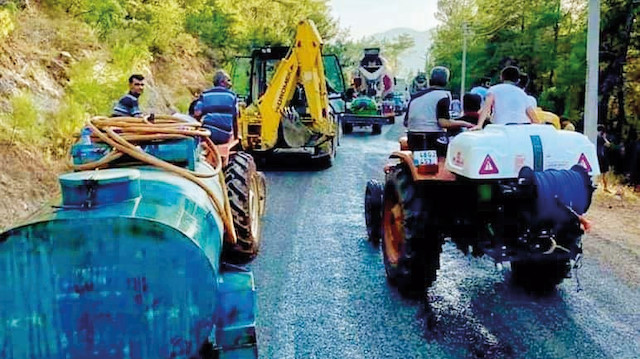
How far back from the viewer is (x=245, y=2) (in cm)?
2667

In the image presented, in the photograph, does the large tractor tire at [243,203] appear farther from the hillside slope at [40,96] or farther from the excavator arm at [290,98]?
the excavator arm at [290,98]

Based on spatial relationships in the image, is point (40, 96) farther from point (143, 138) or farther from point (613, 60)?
point (613, 60)

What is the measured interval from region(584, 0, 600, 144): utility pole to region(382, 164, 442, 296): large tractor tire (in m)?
5.71

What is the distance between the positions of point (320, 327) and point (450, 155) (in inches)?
63.6

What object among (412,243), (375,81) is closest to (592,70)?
Result: (412,243)

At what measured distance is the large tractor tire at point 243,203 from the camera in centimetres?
616

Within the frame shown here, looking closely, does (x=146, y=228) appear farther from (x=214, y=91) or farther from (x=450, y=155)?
(x=214, y=91)

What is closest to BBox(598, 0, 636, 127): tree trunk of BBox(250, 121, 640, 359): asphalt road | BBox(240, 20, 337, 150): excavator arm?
BBox(240, 20, 337, 150): excavator arm

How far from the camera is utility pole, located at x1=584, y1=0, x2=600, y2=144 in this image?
10.0 metres

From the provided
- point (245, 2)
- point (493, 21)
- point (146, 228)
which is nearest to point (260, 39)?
point (245, 2)

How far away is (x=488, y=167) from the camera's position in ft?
Answer: 14.6

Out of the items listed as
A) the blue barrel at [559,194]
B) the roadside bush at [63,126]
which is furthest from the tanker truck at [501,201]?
the roadside bush at [63,126]

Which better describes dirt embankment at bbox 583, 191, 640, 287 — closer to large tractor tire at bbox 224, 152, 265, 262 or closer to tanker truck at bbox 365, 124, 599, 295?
tanker truck at bbox 365, 124, 599, 295

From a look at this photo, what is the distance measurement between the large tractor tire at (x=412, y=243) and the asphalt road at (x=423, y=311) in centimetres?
17
